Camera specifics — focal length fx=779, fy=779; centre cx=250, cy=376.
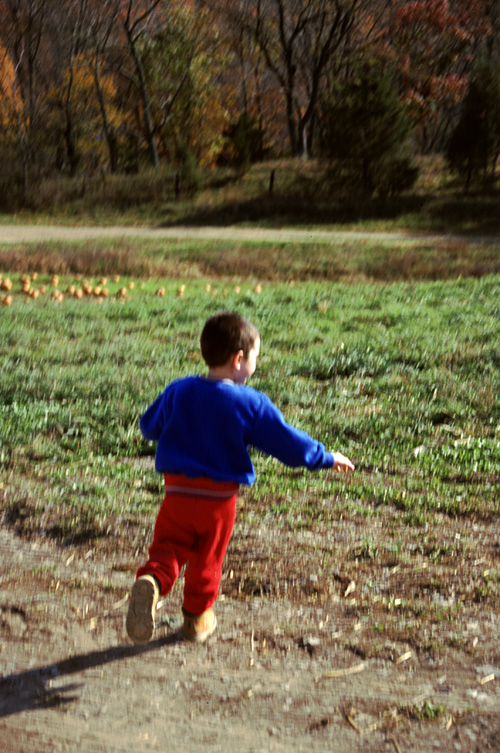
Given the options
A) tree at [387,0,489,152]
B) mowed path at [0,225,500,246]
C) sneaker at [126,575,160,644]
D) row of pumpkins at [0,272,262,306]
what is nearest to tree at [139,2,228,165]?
tree at [387,0,489,152]

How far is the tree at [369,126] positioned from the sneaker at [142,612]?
26.5 metres

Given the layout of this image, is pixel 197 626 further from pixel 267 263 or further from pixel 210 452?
pixel 267 263

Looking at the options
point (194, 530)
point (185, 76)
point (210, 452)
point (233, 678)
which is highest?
→ point (185, 76)

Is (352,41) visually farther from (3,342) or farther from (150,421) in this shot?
(150,421)

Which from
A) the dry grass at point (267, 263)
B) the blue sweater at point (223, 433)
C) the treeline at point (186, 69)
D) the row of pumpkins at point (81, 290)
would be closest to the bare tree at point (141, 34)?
the treeline at point (186, 69)

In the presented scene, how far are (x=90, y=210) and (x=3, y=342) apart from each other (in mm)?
23241

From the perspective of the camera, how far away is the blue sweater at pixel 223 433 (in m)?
3.12

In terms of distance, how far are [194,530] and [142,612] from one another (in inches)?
15.9

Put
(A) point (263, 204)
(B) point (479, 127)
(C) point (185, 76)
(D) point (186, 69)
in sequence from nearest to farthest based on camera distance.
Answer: (B) point (479, 127), (A) point (263, 204), (C) point (185, 76), (D) point (186, 69)

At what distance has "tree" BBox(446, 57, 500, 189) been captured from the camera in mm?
28578

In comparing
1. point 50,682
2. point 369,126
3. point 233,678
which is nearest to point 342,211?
point 369,126

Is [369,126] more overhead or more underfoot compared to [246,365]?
more overhead

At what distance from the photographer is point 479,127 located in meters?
28.8

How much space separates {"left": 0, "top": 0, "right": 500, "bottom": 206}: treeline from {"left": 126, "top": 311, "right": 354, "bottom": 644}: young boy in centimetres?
2853
